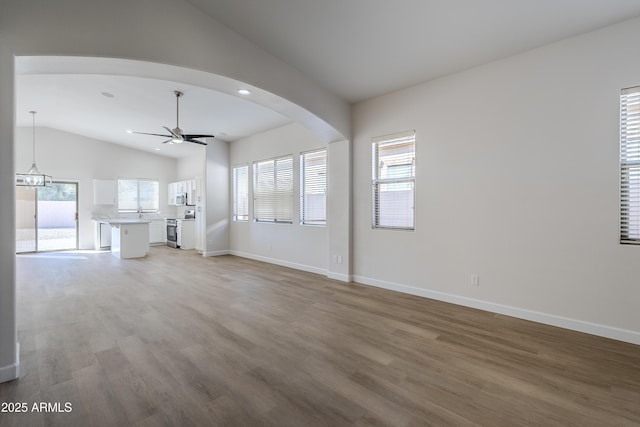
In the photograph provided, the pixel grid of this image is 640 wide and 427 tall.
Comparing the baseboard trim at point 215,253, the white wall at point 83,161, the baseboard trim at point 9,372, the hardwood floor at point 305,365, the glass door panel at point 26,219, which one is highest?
the white wall at point 83,161

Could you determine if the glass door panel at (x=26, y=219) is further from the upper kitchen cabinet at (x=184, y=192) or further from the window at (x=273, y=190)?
the window at (x=273, y=190)

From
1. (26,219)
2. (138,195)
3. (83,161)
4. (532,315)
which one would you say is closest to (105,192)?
(138,195)

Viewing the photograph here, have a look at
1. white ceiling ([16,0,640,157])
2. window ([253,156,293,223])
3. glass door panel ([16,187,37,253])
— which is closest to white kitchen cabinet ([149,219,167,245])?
glass door panel ([16,187,37,253])

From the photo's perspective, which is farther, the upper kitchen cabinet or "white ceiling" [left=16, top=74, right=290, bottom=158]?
the upper kitchen cabinet

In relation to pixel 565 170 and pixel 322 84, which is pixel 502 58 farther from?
pixel 322 84

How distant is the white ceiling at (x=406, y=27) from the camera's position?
253cm

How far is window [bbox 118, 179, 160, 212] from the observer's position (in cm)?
941

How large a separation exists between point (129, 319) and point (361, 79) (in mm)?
4277

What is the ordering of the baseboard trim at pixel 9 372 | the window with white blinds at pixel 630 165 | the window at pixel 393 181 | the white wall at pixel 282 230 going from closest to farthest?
the baseboard trim at pixel 9 372, the window with white blinds at pixel 630 165, the window at pixel 393 181, the white wall at pixel 282 230

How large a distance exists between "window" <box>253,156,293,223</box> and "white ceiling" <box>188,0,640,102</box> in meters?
2.84

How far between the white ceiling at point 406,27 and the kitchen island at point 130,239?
619cm

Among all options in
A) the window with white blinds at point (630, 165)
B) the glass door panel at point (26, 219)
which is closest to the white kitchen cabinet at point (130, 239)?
the glass door panel at point (26, 219)

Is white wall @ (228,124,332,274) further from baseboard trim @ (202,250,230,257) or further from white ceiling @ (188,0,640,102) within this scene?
white ceiling @ (188,0,640,102)

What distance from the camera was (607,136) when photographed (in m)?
2.77
